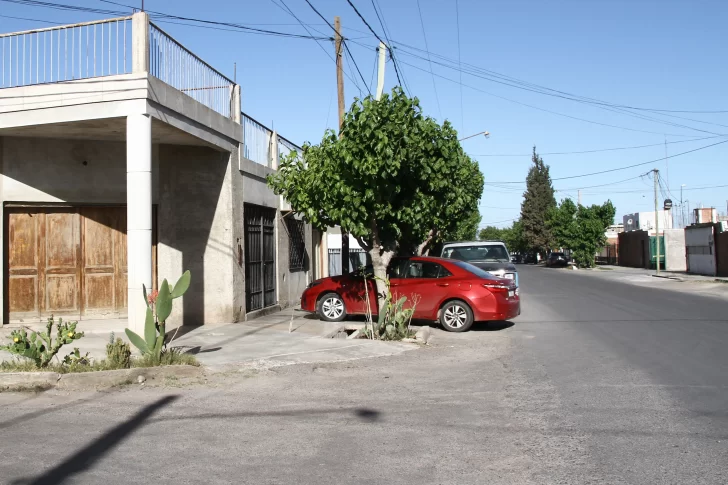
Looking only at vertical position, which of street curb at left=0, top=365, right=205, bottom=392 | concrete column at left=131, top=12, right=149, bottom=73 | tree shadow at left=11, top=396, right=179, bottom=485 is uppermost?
concrete column at left=131, top=12, right=149, bottom=73

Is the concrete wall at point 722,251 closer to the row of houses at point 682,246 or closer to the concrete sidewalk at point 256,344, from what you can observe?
the row of houses at point 682,246

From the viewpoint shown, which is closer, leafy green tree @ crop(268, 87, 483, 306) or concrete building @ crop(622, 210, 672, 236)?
leafy green tree @ crop(268, 87, 483, 306)

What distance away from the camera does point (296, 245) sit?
774 inches

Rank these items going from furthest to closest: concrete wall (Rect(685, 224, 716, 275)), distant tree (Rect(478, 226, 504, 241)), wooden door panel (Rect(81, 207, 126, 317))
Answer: distant tree (Rect(478, 226, 504, 241))
concrete wall (Rect(685, 224, 716, 275))
wooden door panel (Rect(81, 207, 126, 317))

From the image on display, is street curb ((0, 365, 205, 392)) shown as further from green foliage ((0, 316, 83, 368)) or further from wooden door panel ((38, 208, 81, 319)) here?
wooden door panel ((38, 208, 81, 319))

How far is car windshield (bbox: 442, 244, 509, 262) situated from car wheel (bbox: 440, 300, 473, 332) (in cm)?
570

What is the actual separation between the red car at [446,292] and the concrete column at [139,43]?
6106 millimetres

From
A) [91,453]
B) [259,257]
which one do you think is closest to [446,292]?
[259,257]

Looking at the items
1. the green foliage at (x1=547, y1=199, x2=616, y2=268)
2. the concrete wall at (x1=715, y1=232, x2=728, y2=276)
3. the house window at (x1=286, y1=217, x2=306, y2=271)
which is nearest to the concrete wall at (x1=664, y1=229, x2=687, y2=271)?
the green foliage at (x1=547, y1=199, x2=616, y2=268)

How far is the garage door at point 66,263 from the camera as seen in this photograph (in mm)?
12984

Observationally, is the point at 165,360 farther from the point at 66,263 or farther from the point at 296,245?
the point at 296,245

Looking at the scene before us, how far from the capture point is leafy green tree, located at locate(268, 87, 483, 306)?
11414 mm

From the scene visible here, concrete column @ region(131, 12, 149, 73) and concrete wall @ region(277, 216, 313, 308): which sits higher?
concrete column @ region(131, 12, 149, 73)

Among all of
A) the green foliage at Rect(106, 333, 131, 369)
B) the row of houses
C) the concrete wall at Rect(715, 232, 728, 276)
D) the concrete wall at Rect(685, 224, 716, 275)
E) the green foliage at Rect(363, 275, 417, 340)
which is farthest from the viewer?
the concrete wall at Rect(685, 224, 716, 275)
